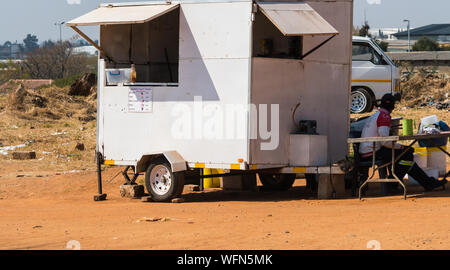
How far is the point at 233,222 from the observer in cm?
1003

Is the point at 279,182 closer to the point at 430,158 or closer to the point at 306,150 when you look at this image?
the point at 306,150

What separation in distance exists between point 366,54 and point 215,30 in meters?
10.8

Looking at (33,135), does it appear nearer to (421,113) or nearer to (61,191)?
(61,191)

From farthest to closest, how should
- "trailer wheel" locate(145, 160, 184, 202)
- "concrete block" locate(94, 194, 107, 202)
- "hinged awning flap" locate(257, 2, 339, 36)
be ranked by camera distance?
1. "concrete block" locate(94, 194, 107, 202)
2. "trailer wheel" locate(145, 160, 184, 202)
3. "hinged awning flap" locate(257, 2, 339, 36)

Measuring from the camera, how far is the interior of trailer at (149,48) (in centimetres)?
1402

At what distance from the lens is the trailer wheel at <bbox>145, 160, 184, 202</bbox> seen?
12523 mm

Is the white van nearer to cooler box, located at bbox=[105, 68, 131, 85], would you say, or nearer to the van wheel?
the van wheel

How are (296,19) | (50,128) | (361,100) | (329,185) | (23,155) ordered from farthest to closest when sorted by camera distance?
1. (50,128)
2. (361,100)
3. (23,155)
4. (329,185)
5. (296,19)

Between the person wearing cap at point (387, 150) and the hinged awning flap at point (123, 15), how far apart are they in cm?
355

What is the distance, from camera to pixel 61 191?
593 inches

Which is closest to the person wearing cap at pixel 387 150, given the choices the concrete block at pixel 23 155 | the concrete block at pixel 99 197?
the concrete block at pixel 99 197

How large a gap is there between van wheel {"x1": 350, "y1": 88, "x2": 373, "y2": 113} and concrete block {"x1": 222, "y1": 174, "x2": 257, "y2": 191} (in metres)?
8.70

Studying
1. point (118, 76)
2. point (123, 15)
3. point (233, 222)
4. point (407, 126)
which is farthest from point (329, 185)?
point (123, 15)

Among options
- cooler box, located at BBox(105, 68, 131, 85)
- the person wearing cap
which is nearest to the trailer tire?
the person wearing cap
